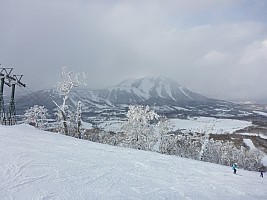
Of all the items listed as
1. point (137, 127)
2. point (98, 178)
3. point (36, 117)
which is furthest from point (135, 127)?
point (98, 178)

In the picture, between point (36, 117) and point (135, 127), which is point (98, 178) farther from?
point (36, 117)

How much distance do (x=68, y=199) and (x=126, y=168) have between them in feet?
27.5

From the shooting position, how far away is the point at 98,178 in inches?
674

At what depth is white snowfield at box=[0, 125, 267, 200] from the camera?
14.0 m

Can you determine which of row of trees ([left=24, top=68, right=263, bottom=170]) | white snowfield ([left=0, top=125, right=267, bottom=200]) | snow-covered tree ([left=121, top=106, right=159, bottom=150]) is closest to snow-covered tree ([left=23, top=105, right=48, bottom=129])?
row of trees ([left=24, top=68, right=263, bottom=170])

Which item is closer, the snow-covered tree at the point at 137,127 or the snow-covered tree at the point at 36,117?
the snow-covered tree at the point at 137,127

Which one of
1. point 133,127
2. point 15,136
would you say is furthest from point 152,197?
point 133,127

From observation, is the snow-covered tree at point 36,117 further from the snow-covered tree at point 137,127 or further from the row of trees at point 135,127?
the snow-covered tree at point 137,127

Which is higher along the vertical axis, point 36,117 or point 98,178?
point 36,117

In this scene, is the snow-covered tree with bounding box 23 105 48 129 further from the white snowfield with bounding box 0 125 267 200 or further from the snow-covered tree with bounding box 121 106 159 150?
the white snowfield with bounding box 0 125 267 200

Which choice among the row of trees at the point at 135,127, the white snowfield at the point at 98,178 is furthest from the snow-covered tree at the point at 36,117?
the white snowfield at the point at 98,178

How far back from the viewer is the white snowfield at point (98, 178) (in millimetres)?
13990

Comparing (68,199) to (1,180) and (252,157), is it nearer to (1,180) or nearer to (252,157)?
(1,180)

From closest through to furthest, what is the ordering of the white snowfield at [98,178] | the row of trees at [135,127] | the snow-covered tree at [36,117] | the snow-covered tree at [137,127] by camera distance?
the white snowfield at [98,178] → the row of trees at [135,127] → the snow-covered tree at [137,127] → the snow-covered tree at [36,117]
